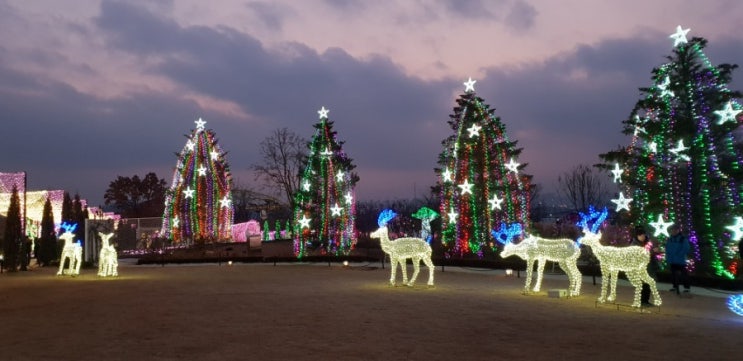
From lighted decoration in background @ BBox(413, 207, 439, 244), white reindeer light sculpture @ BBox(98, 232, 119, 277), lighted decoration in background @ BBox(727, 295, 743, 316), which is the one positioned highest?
lighted decoration in background @ BBox(413, 207, 439, 244)

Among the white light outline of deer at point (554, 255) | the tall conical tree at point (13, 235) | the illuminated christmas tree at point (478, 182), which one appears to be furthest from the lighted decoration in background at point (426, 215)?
the tall conical tree at point (13, 235)

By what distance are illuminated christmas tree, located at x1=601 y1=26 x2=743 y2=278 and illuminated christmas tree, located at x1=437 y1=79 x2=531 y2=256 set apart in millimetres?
5604

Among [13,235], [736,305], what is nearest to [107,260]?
[13,235]

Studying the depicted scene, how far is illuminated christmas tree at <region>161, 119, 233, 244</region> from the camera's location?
28.9 metres

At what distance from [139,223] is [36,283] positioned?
16690 millimetres

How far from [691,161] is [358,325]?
11.5 metres

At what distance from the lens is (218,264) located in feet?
80.9

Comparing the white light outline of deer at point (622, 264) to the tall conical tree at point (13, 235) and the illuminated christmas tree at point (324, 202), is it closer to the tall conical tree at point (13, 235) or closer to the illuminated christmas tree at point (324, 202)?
the illuminated christmas tree at point (324, 202)

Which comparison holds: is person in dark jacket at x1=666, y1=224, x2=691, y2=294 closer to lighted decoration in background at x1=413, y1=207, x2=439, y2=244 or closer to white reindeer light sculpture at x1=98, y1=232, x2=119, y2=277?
lighted decoration in background at x1=413, y1=207, x2=439, y2=244

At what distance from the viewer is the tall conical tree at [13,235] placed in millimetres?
22828

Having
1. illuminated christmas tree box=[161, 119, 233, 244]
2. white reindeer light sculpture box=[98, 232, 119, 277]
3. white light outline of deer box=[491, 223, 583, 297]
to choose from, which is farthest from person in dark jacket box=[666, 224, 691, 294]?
illuminated christmas tree box=[161, 119, 233, 244]

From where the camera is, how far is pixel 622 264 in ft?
33.3

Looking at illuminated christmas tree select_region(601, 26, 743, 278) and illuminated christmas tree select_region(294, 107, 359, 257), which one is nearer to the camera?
illuminated christmas tree select_region(601, 26, 743, 278)

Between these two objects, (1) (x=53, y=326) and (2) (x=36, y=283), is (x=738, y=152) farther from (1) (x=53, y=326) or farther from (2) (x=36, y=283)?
(2) (x=36, y=283)
